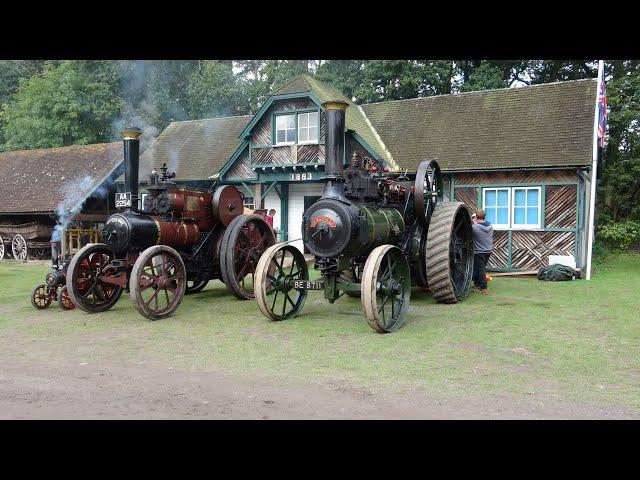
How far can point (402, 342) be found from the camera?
7.12 m

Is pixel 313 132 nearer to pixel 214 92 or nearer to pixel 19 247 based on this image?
pixel 19 247

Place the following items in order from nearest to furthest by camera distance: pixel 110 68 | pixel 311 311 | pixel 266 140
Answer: pixel 311 311, pixel 266 140, pixel 110 68

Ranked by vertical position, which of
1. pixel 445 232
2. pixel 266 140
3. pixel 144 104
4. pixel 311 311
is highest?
pixel 144 104

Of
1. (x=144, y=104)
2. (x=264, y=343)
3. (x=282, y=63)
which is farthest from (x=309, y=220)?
(x=282, y=63)

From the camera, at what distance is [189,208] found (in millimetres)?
10320

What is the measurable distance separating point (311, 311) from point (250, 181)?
1059cm

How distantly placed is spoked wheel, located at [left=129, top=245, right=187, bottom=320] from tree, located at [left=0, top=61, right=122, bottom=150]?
70.0ft

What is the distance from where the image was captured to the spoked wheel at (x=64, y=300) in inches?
387

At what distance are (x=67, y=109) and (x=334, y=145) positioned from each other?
25319 mm

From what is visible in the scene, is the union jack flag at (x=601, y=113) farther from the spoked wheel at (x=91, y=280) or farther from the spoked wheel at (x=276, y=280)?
the spoked wheel at (x=91, y=280)

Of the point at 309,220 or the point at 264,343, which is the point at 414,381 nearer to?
the point at 264,343

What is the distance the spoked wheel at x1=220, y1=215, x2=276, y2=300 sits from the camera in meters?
10.3

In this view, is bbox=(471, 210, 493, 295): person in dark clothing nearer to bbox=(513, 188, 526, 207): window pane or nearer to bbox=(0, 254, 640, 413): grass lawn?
bbox=(0, 254, 640, 413): grass lawn

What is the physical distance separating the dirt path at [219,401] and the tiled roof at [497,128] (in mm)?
11180
